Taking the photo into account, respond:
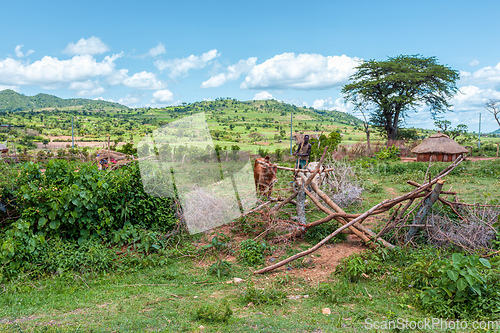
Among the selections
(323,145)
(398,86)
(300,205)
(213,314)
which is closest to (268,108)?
(398,86)

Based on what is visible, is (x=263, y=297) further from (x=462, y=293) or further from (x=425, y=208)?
(x=425, y=208)

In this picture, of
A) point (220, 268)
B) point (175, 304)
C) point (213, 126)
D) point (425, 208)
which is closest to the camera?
point (175, 304)

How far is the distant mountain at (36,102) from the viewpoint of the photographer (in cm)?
5812

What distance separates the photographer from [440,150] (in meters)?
17.4

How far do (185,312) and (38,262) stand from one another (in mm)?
2627

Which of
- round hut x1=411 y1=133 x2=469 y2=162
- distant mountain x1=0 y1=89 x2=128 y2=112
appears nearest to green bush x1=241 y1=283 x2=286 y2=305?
round hut x1=411 y1=133 x2=469 y2=162

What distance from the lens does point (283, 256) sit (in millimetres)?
Result: 5312

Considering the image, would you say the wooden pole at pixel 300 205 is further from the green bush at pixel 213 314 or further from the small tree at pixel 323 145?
the small tree at pixel 323 145

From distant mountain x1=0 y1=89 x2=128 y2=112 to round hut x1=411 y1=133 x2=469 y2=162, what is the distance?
48.3 metres

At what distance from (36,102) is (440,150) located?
6708cm

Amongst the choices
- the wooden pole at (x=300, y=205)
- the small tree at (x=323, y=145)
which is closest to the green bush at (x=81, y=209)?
the wooden pole at (x=300, y=205)

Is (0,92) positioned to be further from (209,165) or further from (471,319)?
(471,319)

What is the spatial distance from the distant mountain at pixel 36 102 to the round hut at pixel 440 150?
48271mm

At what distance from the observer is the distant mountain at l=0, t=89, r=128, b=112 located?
58.1m
